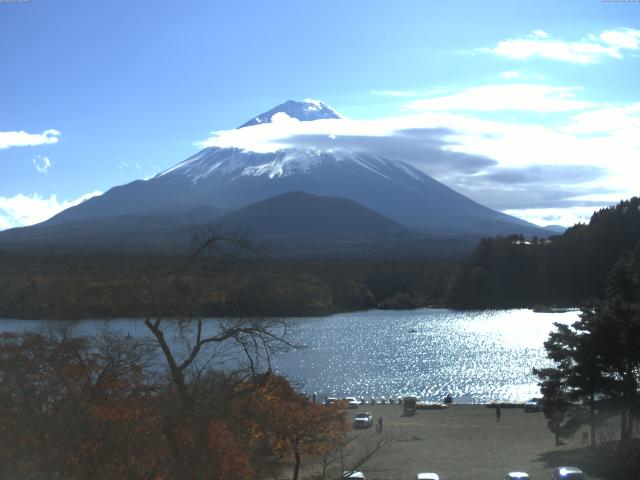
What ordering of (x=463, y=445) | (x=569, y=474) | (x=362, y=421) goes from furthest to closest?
1. (x=362, y=421)
2. (x=463, y=445)
3. (x=569, y=474)

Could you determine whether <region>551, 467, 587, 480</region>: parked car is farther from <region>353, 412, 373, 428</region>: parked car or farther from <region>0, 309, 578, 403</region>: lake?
<region>353, 412, 373, 428</region>: parked car

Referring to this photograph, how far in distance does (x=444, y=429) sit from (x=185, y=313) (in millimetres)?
14435

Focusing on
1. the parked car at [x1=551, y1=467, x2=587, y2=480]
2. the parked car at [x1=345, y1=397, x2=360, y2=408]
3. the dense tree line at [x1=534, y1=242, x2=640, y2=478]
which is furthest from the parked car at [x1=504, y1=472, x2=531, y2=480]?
the parked car at [x1=345, y1=397, x2=360, y2=408]

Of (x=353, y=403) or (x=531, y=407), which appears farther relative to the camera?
(x=353, y=403)

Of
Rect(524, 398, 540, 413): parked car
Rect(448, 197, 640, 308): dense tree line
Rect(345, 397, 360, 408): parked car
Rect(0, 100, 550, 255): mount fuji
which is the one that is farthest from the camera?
Rect(0, 100, 550, 255): mount fuji

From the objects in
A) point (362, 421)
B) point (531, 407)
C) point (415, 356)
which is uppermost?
point (415, 356)

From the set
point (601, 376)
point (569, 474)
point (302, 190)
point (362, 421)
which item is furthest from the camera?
point (302, 190)

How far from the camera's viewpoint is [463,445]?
655 inches

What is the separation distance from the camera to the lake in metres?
26.6

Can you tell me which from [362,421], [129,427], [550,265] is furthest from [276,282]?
→ [129,427]

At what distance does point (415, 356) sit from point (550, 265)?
31.3 metres

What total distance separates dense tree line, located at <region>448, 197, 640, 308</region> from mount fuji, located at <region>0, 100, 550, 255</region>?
7236 centimetres

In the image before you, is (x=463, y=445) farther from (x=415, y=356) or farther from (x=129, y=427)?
(x=415, y=356)

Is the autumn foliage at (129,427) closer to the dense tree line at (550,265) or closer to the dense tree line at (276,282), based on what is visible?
the dense tree line at (276,282)
